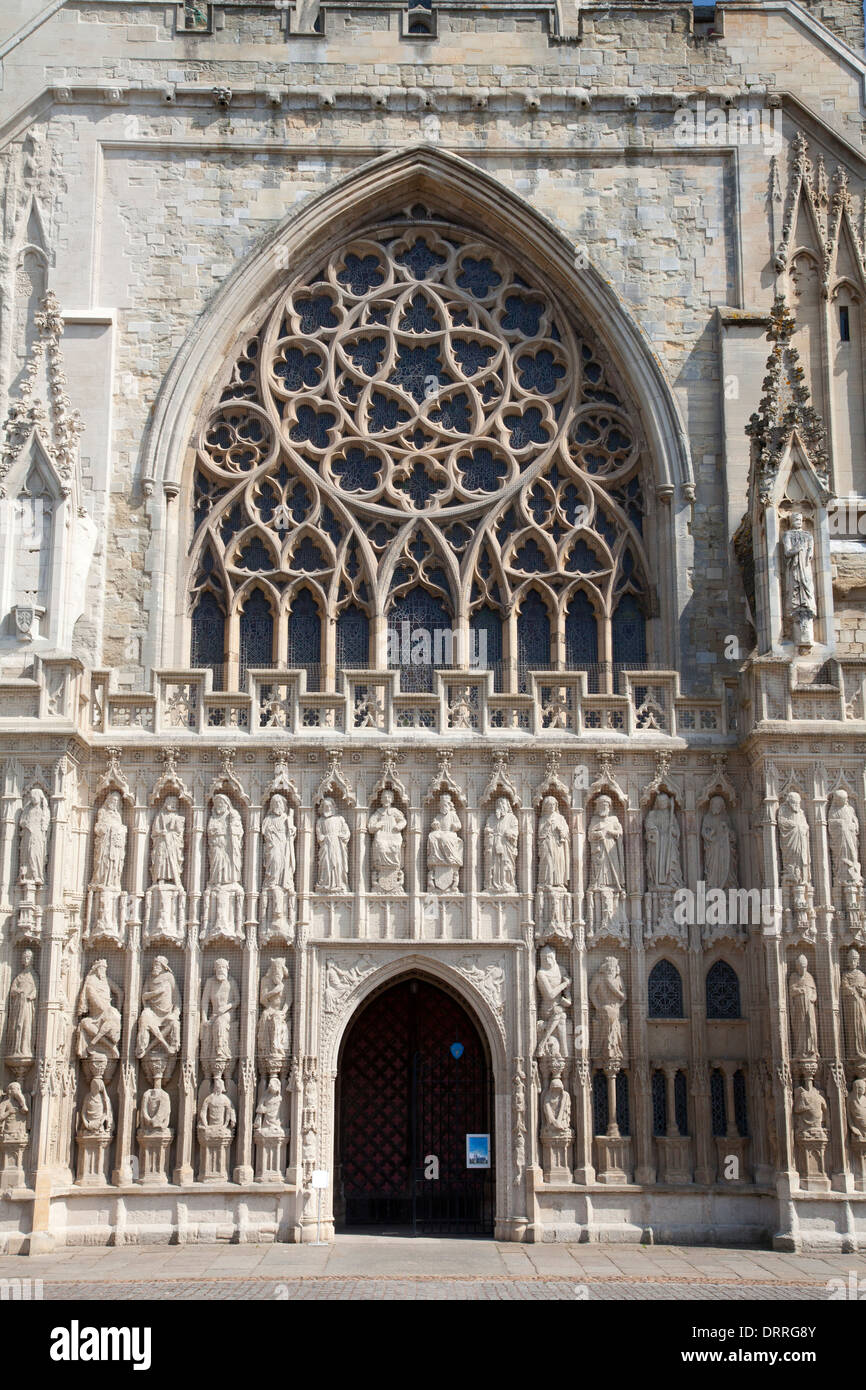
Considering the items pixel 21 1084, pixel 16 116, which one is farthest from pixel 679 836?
pixel 16 116

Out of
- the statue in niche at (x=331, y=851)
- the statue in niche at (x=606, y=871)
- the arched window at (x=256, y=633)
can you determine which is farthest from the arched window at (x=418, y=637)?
the statue in niche at (x=606, y=871)

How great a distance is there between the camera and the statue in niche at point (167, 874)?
56.4ft

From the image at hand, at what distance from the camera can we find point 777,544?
18.0 meters

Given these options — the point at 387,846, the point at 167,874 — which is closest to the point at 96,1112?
the point at 167,874

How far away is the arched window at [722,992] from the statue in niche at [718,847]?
34.6 inches

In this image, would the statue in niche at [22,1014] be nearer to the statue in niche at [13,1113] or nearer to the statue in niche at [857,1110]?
the statue in niche at [13,1113]

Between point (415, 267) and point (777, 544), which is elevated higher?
point (415, 267)

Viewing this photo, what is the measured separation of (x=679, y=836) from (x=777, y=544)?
336 cm

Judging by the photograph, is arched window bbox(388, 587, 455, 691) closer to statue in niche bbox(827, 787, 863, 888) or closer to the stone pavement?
statue in niche bbox(827, 787, 863, 888)

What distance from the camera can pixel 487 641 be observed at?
65.1 feet

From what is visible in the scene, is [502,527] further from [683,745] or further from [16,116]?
[16,116]

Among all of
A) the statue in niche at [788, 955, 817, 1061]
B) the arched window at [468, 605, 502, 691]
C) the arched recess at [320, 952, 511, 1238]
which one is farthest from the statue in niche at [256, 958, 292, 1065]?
the statue in niche at [788, 955, 817, 1061]

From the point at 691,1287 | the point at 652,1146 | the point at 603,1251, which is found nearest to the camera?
the point at 691,1287

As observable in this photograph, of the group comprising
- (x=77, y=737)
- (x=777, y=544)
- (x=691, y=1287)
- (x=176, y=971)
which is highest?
(x=777, y=544)
